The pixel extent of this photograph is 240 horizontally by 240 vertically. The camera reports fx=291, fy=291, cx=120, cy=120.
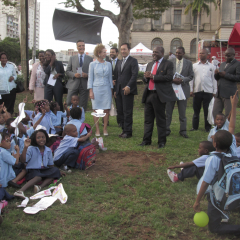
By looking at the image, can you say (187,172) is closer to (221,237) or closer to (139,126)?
(221,237)

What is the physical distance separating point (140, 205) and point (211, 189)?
2.84 feet

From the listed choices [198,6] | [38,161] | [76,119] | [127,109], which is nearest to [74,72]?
[127,109]

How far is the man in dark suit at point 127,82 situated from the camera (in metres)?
6.66

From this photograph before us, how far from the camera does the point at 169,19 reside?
4609 centimetres

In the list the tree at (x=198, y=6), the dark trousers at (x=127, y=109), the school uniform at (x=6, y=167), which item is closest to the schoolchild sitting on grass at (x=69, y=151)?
the school uniform at (x=6, y=167)

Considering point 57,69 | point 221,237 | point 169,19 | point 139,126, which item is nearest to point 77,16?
point 57,69

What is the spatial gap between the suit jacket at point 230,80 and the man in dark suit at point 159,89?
1.30 meters

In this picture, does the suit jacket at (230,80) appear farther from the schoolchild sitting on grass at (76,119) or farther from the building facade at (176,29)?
the building facade at (176,29)

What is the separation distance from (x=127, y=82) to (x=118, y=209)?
4.03 meters

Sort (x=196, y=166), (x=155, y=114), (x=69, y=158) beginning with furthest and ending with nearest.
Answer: (x=155, y=114)
(x=69, y=158)
(x=196, y=166)

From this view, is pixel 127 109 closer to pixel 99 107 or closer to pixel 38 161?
pixel 99 107

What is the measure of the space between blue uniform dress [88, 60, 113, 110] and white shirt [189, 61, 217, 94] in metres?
2.39

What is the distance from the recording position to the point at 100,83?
265 inches

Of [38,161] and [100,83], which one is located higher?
[100,83]
